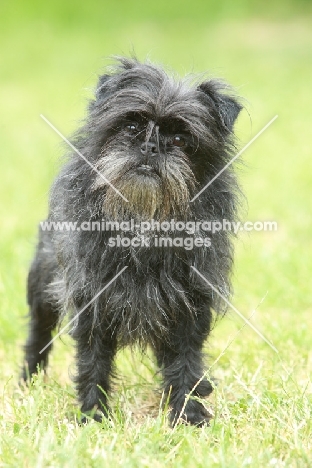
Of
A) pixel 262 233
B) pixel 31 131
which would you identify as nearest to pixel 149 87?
pixel 262 233

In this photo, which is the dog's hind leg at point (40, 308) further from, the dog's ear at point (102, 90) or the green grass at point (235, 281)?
the dog's ear at point (102, 90)

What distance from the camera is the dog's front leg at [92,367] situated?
3951mm

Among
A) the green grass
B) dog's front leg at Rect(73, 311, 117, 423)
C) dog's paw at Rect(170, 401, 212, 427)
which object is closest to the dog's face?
the green grass

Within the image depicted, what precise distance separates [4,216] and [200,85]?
5.47 m

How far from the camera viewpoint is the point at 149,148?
361 cm

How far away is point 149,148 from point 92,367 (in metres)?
1.29

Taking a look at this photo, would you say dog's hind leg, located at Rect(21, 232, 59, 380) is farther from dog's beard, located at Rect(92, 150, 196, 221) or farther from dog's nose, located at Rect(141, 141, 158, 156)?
dog's nose, located at Rect(141, 141, 158, 156)

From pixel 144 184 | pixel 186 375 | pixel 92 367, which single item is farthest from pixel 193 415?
pixel 144 184

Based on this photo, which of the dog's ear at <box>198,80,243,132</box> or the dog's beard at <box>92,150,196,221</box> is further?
the dog's ear at <box>198,80,243,132</box>

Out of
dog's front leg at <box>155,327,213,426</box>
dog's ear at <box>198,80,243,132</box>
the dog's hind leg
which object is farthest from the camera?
the dog's hind leg

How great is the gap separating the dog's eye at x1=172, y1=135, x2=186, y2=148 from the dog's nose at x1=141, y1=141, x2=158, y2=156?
0.46 ft

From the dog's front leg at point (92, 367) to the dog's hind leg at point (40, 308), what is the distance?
49 cm

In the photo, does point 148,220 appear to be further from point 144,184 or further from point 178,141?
point 178,141

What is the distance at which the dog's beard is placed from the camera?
3611 mm
